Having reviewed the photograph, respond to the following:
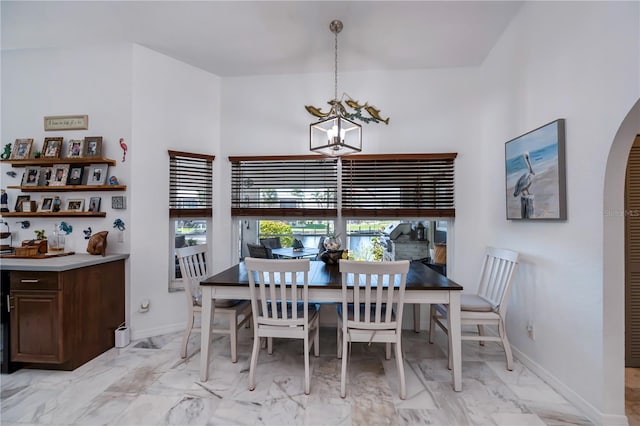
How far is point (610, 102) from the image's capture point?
162 centimetres

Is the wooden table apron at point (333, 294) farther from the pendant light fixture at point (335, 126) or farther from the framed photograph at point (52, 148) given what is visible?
the framed photograph at point (52, 148)

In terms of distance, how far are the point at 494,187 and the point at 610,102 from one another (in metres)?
1.41

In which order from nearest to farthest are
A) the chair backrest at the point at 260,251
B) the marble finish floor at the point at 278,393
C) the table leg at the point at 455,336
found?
the marble finish floor at the point at 278,393 → the table leg at the point at 455,336 → the chair backrest at the point at 260,251

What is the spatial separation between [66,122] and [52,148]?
321mm

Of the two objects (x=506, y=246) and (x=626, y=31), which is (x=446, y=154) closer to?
(x=506, y=246)

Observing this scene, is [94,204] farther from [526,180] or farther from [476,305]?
[526,180]

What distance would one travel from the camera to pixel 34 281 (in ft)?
7.59

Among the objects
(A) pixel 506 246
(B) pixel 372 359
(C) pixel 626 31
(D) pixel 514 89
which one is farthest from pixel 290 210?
(C) pixel 626 31

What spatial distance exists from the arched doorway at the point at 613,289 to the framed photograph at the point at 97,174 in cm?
427

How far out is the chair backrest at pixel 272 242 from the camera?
140 inches

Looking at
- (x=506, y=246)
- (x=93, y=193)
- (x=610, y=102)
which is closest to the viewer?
(x=610, y=102)

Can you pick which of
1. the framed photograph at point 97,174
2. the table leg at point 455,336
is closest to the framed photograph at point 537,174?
Answer: the table leg at point 455,336

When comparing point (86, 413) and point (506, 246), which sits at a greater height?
point (506, 246)

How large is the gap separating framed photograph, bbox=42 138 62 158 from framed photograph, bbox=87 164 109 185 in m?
0.38
